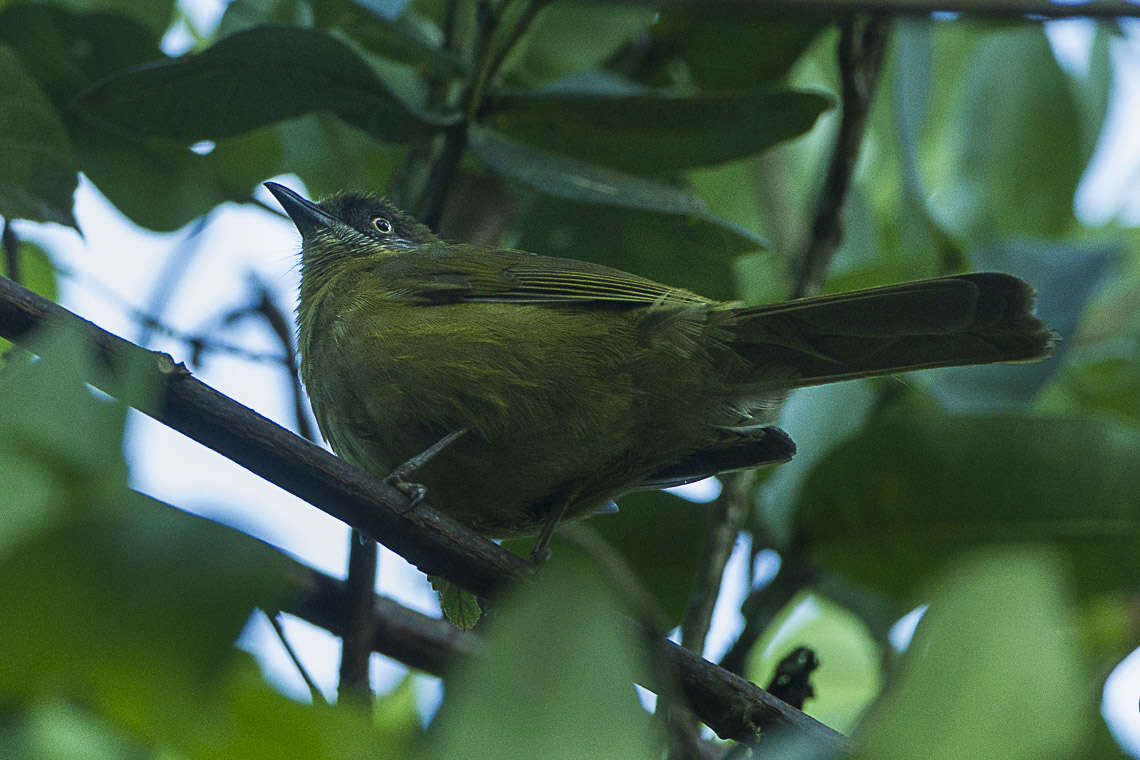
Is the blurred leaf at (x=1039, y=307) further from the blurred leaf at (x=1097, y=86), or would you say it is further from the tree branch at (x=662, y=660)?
the tree branch at (x=662, y=660)

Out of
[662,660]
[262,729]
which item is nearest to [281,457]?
[662,660]

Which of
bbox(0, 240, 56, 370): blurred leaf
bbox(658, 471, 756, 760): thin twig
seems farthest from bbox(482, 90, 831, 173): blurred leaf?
bbox(0, 240, 56, 370): blurred leaf

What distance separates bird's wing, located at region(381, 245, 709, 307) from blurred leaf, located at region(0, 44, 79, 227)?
0.92m

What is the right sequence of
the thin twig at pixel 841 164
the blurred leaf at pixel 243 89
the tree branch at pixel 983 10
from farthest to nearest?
the thin twig at pixel 841 164 → the blurred leaf at pixel 243 89 → the tree branch at pixel 983 10

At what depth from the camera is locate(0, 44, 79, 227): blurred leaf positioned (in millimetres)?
2953

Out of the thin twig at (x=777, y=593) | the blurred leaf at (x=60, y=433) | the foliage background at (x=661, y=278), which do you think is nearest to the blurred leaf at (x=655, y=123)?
the foliage background at (x=661, y=278)

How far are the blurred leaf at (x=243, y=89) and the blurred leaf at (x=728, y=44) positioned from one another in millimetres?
1179

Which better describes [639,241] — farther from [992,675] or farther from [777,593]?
[992,675]

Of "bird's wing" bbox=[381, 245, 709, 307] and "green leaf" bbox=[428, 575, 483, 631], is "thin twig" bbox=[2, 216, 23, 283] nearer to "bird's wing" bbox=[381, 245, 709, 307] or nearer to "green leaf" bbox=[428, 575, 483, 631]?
"bird's wing" bbox=[381, 245, 709, 307]

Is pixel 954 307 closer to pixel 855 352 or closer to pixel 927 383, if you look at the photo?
pixel 855 352

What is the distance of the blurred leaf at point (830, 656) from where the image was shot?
3.77 metres

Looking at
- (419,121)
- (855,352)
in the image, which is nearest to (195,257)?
(419,121)

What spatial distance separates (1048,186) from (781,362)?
4.92 feet

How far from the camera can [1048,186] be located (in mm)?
4184
